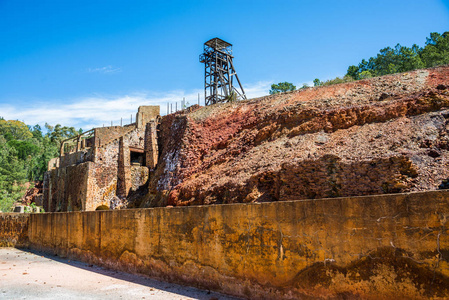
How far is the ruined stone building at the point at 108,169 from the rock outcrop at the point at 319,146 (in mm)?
3562

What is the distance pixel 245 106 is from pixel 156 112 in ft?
28.5

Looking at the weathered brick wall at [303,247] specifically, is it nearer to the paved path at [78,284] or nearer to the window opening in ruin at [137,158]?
the paved path at [78,284]

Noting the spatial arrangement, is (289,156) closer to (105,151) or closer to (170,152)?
(170,152)

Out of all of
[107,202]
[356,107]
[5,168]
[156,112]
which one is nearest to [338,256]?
[356,107]

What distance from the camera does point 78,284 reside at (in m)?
7.08

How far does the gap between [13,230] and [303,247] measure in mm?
13229

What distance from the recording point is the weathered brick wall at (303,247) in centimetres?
386

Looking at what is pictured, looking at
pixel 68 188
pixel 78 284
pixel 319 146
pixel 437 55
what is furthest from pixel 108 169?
pixel 437 55

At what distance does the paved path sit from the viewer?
6.05 m

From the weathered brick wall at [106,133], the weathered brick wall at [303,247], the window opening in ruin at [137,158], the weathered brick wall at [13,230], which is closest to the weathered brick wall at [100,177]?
the window opening in ruin at [137,158]

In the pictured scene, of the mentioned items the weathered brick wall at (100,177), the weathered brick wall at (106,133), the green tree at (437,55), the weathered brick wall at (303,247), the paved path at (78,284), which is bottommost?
the paved path at (78,284)

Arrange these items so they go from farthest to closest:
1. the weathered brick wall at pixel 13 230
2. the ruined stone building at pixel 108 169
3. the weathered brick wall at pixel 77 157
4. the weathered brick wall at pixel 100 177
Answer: the weathered brick wall at pixel 77 157 < the ruined stone building at pixel 108 169 < the weathered brick wall at pixel 100 177 < the weathered brick wall at pixel 13 230

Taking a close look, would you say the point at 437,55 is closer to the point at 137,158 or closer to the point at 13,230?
the point at 137,158

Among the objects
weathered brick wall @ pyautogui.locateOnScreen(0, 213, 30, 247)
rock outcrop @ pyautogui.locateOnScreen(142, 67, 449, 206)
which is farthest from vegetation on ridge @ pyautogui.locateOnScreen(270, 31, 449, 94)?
weathered brick wall @ pyautogui.locateOnScreen(0, 213, 30, 247)
